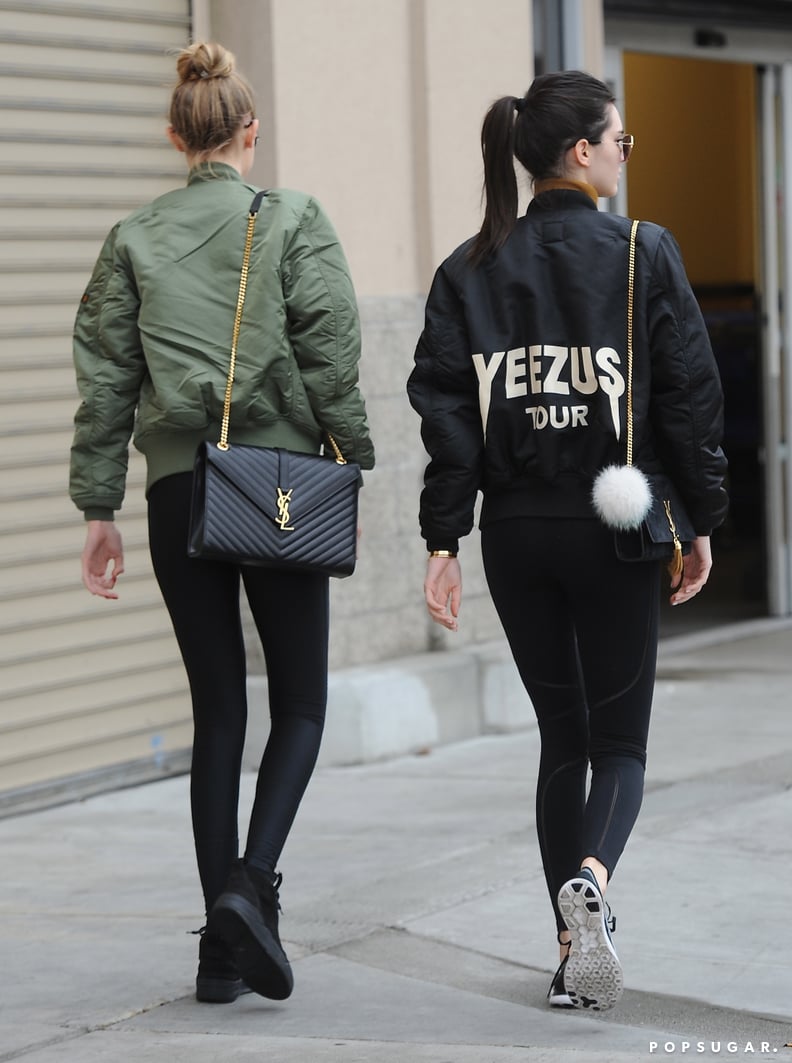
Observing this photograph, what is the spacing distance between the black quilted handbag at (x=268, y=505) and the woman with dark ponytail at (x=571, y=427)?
0.73 ft

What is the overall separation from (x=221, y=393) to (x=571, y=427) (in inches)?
28.3

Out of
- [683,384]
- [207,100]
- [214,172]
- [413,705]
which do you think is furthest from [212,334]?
[413,705]

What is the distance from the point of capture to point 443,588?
3.67 meters

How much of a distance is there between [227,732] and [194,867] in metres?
1.32

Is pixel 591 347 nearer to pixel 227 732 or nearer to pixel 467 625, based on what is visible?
pixel 227 732

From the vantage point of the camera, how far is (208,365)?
3.74 metres

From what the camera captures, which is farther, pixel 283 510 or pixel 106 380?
pixel 106 380

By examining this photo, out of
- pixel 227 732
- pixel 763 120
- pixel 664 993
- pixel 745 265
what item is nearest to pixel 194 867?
pixel 227 732

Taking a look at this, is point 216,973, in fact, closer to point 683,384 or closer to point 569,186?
point 683,384

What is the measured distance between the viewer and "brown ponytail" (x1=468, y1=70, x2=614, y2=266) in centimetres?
353

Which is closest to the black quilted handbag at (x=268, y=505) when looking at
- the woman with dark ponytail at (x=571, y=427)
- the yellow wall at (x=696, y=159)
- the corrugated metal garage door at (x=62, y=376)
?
the woman with dark ponytail at (x=571, y=427)

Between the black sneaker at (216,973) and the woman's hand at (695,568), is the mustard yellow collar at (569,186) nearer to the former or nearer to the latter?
the woman's hand at (695,568)

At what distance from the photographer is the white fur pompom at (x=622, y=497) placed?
3406 mm

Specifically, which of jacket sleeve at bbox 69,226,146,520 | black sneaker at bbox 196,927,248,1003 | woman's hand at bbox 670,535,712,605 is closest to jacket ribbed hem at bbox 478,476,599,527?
woman's hand at bbox 670,535,712,605
